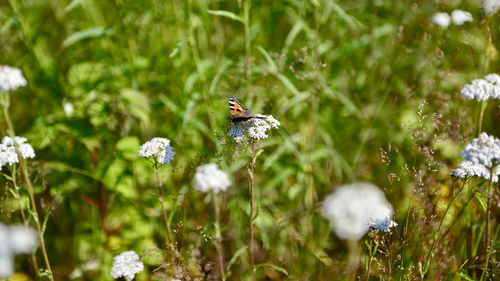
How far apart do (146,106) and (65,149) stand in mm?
715

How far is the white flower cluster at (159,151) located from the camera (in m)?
1.79

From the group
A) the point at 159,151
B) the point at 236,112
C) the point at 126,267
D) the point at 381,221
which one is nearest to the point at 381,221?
the point at 381,221

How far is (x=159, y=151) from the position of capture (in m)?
1.83

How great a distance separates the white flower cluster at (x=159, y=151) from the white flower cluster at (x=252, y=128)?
338 millimetres

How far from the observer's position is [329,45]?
2.76 metres

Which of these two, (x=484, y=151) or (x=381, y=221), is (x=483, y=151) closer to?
(x=484, y=151)

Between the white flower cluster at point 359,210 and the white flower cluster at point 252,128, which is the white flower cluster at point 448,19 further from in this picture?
the white flower cluster at point 252,128

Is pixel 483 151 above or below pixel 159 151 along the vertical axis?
below

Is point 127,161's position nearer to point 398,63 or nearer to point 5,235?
point 5,235

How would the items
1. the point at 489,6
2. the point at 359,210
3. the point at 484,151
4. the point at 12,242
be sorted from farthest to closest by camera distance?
the point at 489,6
the point at 12,242
the point at 359,210
the point at 484,151

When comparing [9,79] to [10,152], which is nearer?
[9,79]

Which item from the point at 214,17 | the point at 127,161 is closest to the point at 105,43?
the point at 214,17

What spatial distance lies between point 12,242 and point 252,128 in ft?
5.23

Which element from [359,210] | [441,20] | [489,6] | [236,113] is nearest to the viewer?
[236,113]
